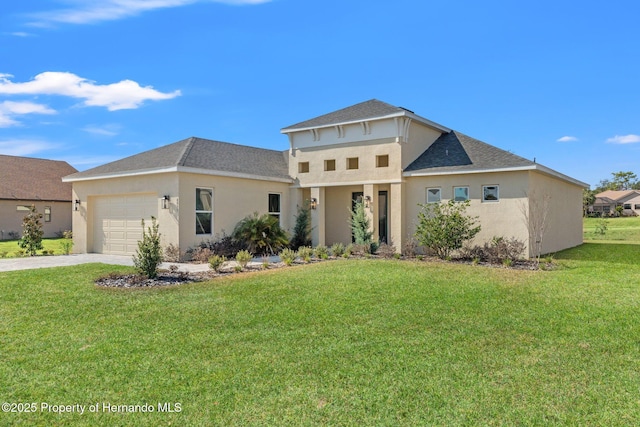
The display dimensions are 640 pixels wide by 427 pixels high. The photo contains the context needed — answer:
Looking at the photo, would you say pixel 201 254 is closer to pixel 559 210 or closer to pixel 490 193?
pixel 490 193

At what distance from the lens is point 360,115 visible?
57.2 ft

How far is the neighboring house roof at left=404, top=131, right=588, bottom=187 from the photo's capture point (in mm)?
14602

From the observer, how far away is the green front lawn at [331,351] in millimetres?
4031

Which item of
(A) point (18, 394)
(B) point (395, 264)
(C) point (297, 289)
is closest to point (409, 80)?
(B) point (395, 264)

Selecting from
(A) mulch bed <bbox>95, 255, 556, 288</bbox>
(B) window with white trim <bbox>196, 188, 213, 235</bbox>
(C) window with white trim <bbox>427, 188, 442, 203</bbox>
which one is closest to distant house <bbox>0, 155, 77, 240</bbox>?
(B) window with white trim <bbox>196, 188, 213, 235</bbox>

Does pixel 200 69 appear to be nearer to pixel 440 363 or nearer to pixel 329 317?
pixel 329 317

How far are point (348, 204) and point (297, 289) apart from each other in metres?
11.1

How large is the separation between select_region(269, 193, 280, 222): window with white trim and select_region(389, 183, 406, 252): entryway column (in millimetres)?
5250

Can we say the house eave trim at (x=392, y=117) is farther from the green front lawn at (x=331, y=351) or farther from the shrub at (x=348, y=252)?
the green front lawn at (x=331, y=351)

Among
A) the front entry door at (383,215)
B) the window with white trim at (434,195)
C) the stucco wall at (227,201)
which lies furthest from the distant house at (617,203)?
the stucco wall at (227,201)

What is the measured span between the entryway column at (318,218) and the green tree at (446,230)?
511cm

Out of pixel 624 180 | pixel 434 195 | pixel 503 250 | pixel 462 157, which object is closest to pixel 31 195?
pixel 434 195

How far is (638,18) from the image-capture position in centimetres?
1394

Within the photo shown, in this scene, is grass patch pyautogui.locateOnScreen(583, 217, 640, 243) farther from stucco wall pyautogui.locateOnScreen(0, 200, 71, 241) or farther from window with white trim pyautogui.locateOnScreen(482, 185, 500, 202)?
stucco wall pyautogui.locateOnScreen(0, 200, 71, 241)
